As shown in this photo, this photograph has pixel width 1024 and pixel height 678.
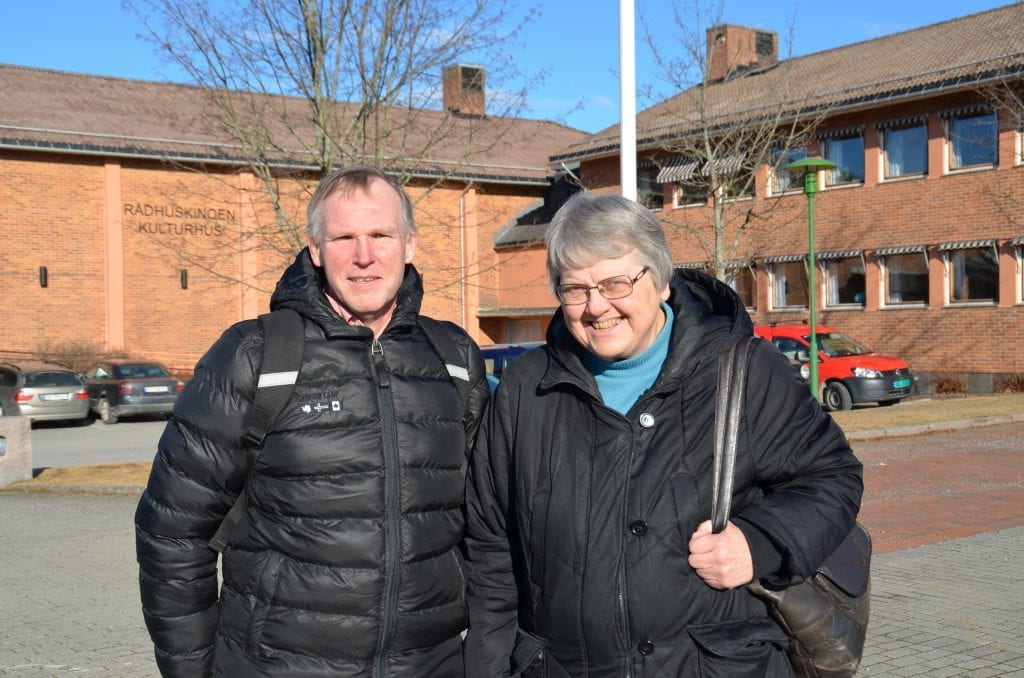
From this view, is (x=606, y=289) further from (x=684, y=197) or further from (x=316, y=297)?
(x=684, y=197)

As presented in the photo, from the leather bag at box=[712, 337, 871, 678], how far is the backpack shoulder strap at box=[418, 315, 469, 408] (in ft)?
2.89

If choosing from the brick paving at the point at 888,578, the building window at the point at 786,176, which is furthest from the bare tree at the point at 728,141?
the brick paving at the point at 888,578

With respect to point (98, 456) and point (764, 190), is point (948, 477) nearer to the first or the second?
point (98, 456)

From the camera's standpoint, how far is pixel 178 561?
3.05 meters

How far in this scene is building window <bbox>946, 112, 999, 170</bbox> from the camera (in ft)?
89.0

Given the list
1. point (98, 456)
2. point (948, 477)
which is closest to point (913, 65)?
point (948, 477)

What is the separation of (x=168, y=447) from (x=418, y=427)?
68cm

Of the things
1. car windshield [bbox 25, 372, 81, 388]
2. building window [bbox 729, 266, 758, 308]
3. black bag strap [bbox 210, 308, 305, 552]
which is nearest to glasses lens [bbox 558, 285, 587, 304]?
black bag strap [bbox 210, 308, 305, 552]

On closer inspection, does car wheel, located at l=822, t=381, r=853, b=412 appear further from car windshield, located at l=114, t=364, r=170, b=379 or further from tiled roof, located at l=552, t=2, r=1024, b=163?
car windshield, located at l=114, t=364, r=170, b=379

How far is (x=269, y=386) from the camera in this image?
119 inches

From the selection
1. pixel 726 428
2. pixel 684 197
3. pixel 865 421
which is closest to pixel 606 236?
pixel 726 428

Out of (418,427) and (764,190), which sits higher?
(764,190)

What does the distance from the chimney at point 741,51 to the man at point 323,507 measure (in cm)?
3254

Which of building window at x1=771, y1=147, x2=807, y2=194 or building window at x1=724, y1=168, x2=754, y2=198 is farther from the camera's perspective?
building window at x1=771, y1=147, x2=807, y2=194
